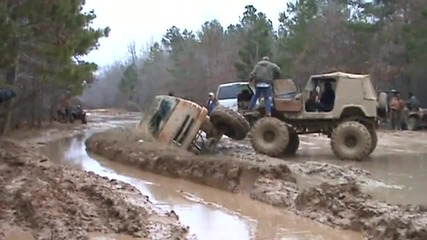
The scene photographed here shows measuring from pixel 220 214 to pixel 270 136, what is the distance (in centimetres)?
684

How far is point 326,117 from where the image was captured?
631 inches

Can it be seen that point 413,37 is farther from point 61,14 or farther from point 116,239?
point 116,239

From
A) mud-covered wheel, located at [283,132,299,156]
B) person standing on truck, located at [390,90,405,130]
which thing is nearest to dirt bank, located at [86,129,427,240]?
mud-covered wheel, located at [283,132,299,156]

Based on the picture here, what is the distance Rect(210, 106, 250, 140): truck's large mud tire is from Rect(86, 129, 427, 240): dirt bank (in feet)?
5.46

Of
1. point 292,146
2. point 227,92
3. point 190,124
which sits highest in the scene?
point 227,92

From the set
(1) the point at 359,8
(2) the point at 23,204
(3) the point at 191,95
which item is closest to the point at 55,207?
(2) the point at 23,204

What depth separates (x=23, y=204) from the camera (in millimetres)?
8047

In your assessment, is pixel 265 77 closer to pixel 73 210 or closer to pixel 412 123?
pixel 73 210

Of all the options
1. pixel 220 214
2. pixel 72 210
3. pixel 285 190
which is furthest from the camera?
pixel 285 190

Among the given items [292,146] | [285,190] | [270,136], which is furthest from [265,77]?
[285,190]

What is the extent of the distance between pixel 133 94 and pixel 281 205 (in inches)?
2780

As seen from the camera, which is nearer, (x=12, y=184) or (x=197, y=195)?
(x=12, y=184)

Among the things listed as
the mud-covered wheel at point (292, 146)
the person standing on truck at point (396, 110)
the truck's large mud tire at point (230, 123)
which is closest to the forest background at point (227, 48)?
the person standing on truck at point (396, 110)

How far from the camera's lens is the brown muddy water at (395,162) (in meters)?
10.8
